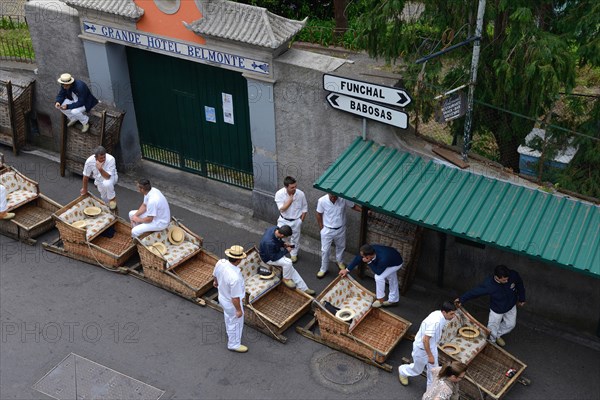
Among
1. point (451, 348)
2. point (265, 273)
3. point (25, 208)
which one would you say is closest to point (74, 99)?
point (25, 208)

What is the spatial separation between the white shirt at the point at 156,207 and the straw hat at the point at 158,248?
416mm

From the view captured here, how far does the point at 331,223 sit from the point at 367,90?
2673 millimetres

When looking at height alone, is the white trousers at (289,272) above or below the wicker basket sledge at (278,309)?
above

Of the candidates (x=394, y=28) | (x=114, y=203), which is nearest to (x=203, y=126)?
(x=114, y=203)

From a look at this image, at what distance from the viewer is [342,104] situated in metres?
13.6

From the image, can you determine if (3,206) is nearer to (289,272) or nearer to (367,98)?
(289,272)

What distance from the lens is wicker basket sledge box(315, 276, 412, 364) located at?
40.9 ft

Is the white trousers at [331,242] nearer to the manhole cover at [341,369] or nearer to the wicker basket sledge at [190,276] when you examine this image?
the wicker basket sledge at [190,276]

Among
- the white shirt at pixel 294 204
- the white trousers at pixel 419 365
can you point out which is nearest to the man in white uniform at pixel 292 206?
the white shirt at pixel 294 204

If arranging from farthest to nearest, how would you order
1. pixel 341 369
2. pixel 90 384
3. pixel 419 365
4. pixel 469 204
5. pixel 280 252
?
1. pixel 280 252
2. pixel 341 369
3. pixel 469 204
4. pixel 90 384
5. pixel 419 365

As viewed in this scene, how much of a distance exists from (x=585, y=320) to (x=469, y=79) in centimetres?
460

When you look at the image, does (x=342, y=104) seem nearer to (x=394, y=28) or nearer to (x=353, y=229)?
(x=394, y=28)

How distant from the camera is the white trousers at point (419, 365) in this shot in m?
11.6

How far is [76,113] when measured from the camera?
1675 centimetres
